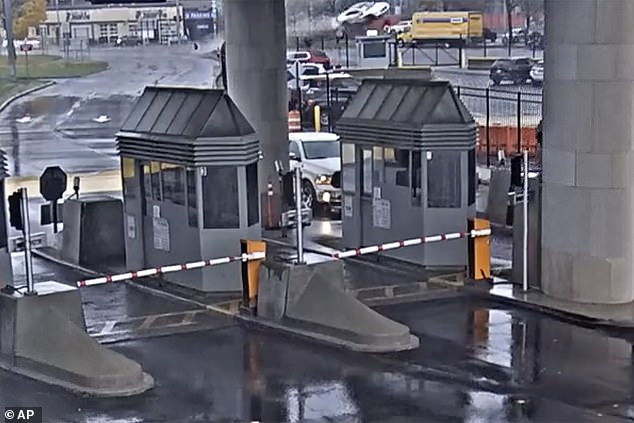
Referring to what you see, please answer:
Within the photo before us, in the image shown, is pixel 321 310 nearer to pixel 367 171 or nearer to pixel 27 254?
pixel 27 254

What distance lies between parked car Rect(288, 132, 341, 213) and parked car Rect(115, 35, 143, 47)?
30520 millimetres

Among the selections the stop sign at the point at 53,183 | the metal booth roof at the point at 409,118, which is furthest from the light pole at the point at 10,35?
the metal booth roof at the point at 409,118

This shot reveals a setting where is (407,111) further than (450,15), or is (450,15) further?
(450,15)

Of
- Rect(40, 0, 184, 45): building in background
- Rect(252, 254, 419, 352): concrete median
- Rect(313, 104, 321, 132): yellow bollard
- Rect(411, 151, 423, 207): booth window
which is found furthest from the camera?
Rect(40, 0, 184, 45): building in background

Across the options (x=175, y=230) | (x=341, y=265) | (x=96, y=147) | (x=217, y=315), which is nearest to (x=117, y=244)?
(x=175, y=230)

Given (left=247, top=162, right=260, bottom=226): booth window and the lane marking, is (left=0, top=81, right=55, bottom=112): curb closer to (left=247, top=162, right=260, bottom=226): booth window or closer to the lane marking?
(left=247, top=162, right=260, bottom=226): booth window

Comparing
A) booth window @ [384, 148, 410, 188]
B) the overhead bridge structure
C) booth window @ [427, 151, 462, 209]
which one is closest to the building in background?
booth window @ [384, 148, 410, 188]

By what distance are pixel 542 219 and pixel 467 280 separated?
1.42 metres

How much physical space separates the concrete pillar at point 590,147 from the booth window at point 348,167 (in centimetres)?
377

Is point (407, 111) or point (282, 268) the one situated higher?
point (407, 111)

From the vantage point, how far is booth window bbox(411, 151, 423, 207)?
1675 cm

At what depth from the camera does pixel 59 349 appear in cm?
1208

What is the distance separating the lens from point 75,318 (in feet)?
40.8

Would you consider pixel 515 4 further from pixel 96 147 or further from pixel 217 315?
pixel 217 315
